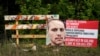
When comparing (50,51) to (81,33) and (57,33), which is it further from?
(81,33)

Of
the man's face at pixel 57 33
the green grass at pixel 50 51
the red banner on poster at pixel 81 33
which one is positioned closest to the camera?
the green grass at pixel 50 51

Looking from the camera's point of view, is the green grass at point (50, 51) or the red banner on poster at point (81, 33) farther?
the red banner on poster at point (81, 33)

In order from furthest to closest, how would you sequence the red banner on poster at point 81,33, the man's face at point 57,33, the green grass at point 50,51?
the man's face at point 57,33 → the red banner on poster at point 81,33 → the green grass at point 50,51

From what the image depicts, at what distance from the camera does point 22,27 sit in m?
12.2

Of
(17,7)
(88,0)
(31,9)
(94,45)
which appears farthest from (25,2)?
(94,45)

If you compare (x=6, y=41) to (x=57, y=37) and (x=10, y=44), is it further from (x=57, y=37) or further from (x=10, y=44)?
(x=57, y=37)

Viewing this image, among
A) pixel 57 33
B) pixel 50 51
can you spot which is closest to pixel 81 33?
pixel 57 33

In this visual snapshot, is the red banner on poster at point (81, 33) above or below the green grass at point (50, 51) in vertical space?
above

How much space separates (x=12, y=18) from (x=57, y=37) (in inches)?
64.8

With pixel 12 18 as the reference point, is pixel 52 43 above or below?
below

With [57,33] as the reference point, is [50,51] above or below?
below

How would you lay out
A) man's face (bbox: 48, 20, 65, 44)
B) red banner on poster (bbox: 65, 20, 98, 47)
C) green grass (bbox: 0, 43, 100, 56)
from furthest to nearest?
man's face (bbox: 48, 20, 65, 44)
red banner on poster (bbox: 65, 20, 98, 47)
green grass (bbox: 0, 43, 100, 56)

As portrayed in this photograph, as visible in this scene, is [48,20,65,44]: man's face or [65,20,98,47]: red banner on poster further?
[48,20,65,44]: man's face

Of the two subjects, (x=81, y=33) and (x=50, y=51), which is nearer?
(x=50, y=51)
